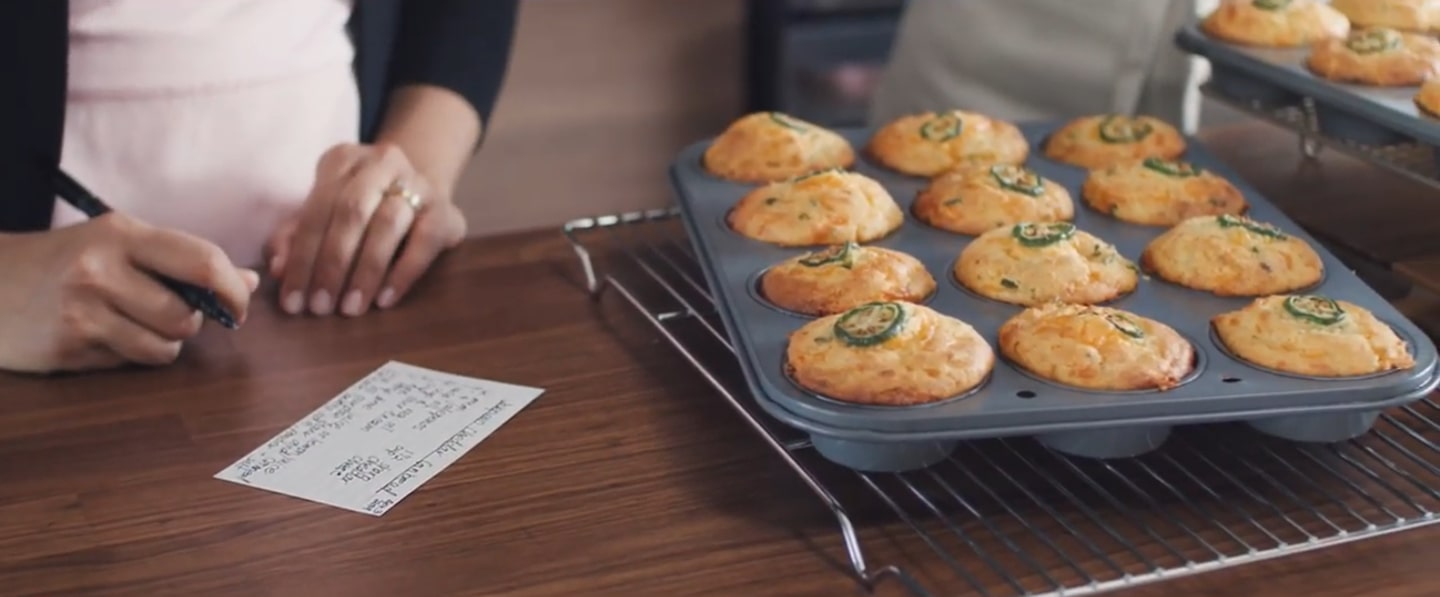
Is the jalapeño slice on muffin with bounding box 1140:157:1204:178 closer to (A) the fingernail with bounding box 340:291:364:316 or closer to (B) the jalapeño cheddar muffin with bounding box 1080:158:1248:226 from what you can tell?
(B) the jalapeño cheddar muffin with bounding box 1080:158:1248:226

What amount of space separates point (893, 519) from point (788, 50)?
2099 millimetres

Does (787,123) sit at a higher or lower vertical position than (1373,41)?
lower

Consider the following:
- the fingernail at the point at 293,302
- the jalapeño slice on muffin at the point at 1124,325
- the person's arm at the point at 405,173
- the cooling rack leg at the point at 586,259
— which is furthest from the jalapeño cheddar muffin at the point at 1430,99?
the fingernail at the point at 293,302

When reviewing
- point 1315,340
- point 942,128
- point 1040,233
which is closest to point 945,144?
point 942,128

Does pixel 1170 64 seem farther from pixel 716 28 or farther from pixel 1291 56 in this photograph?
pixel 716 28

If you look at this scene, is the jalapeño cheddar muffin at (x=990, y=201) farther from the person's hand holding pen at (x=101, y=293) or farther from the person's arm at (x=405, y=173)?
the person's hand holding pen at (x=101, y=293)

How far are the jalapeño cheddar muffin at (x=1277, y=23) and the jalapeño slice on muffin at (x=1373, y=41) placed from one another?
0.07 meters

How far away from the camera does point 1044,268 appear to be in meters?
1.04

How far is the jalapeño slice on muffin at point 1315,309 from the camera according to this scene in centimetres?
93

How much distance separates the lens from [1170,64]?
173 cm

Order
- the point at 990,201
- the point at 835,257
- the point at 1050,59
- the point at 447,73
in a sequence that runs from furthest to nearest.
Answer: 1. the point at 1050,59
2. the point at 447,73
3. the point at 990,201
4. the point at 835,257

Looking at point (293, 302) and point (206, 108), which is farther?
point (206, 108)

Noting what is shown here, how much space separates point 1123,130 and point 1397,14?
0.32 m

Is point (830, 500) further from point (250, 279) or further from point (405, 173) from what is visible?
point (405, 173)
